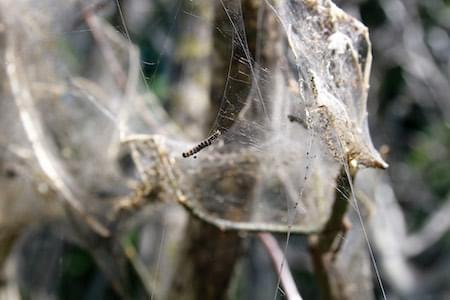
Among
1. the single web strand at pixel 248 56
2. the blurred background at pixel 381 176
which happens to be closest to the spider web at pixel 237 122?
the single web strand at pixel 248 56

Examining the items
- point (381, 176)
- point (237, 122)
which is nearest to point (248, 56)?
point (237, 122)

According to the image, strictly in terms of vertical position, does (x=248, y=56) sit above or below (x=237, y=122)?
above

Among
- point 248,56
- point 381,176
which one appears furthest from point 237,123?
point 381,176

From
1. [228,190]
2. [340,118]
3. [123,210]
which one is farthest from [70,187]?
[340,118]

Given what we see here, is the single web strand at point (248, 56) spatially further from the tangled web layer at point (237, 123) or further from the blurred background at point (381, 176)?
the blurred background at point (381, 176)

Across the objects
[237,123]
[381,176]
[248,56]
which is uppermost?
[248,56]

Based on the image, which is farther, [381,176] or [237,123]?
[381,176]

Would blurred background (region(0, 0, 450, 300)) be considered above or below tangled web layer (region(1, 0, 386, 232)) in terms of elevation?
below

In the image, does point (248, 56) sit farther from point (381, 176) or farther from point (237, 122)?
point (381, 176)

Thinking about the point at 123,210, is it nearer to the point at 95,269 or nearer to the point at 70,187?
the point at 70,187

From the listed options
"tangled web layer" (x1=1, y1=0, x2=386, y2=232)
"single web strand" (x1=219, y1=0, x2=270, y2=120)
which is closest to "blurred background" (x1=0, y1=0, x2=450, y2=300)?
"tangled web layer" (x1=1, y1=0, x2=386, y2=232)

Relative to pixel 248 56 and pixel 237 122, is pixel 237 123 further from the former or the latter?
pixel 248 56

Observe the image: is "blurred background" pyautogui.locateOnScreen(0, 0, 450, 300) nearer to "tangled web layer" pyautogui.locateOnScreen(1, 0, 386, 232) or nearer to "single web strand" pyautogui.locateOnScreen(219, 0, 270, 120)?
"tangled web layer" pyautogui.locateOnScreen(1, 0, 386, 232)
